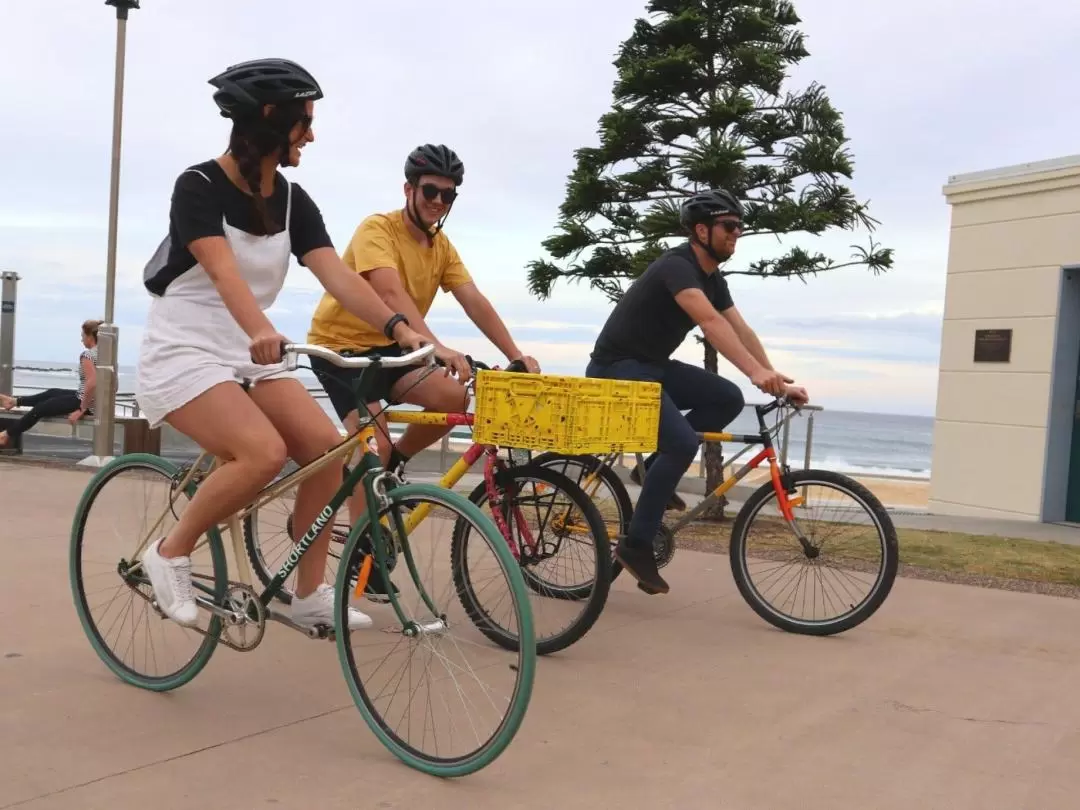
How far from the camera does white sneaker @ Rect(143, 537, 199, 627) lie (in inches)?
123

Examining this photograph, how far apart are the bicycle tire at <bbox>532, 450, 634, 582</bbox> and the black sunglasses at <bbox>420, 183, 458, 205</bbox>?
1.09 metres

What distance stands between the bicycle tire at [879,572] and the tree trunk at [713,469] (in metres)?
0.24

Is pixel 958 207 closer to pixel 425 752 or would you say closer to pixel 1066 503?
pixel 1066 503

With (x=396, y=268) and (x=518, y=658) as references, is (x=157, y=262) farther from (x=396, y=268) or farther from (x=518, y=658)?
(x=518, y=658)

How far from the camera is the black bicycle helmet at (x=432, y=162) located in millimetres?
4188

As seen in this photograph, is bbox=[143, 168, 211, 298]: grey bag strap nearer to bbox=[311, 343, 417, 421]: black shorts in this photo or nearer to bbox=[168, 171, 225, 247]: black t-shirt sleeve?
bbox=[168, 171, 225, 247]: black t-shirt sleeve

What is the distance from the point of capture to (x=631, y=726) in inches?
130

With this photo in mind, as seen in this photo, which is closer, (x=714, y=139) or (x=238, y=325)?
(x=238, y=325)

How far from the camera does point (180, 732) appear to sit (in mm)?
3104

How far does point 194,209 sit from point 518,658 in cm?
153

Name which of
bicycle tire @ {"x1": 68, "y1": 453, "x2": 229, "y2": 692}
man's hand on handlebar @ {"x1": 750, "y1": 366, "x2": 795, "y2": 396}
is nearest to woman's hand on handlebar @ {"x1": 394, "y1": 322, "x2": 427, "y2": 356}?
bicycle tire @ {"x1": 68, "y1": 453, "x2": 229, "y2": 692}

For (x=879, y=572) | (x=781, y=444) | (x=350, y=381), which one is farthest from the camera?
(x=781, y=444)

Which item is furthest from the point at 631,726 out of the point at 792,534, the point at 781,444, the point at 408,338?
the point at 781,444

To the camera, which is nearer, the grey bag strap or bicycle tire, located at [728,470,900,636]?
the grey bag strap
